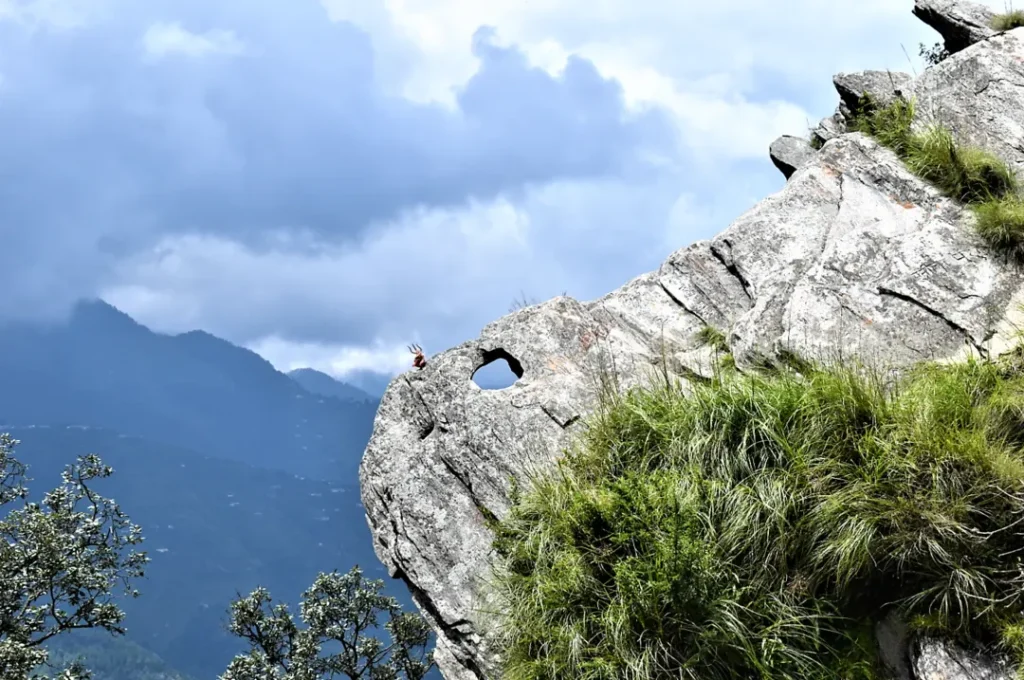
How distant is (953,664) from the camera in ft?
20.2

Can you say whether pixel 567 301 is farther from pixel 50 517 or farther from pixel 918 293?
pixel 50 517

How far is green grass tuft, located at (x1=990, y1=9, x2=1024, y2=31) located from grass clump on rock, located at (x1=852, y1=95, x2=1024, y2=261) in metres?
2.97

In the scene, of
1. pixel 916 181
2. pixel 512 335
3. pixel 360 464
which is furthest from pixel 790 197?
pixel 360 464

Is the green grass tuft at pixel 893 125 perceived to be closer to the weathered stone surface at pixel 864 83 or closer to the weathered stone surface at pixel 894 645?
the weathered stone surface at pixel 864 83

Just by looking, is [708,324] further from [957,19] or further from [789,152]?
[957,19]

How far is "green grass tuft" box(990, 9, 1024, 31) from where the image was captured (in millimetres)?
12602

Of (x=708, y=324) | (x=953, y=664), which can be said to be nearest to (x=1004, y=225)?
(x=708, y=324)

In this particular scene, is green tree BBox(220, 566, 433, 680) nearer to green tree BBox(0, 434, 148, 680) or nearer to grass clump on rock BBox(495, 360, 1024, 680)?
green tree BBox(0, 434, 148, 680)

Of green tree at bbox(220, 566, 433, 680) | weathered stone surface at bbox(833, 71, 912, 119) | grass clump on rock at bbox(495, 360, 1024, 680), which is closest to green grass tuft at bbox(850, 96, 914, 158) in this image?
weathered stone surface at bbox(833, 71, 912, 119)

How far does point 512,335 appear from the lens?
33.6ft

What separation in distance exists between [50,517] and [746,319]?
13335 millimetres

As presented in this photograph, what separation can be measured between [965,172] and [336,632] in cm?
1519

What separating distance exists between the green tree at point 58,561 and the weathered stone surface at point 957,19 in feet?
58.1

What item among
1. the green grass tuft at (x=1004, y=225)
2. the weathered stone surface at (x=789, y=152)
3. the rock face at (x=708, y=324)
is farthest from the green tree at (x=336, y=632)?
the green grass tuft at (x=1004, y=225)
